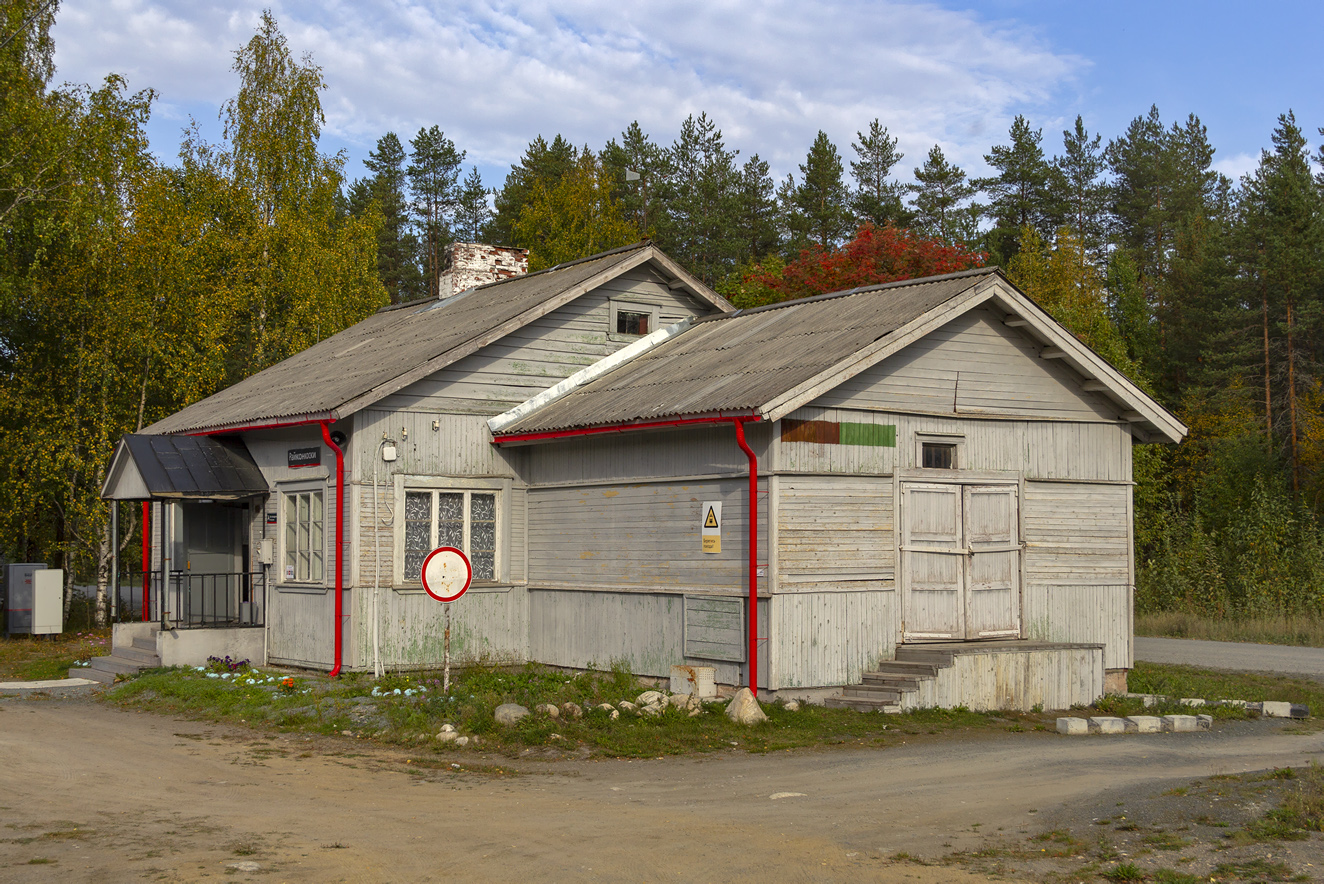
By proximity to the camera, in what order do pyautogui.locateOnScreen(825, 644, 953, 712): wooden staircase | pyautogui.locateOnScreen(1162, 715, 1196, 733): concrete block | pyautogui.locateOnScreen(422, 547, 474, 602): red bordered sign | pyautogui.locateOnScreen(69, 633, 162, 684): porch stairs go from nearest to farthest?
pyautogui.locateOnScreen(422, 547, 474, 602): red bordered sign → pyautogui.locateOnScreen(1162, 715, 1196, 733): concrete block → pyautogui.locateOnScreen(825, 644, 953, 712): wooden staircase → pyautogui.locateOnScreen(69, 633, 162, 684): porch stairs

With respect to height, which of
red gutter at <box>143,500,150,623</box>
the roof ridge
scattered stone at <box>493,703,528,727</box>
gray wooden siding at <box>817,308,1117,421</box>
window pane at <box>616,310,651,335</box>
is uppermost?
the roof ridge

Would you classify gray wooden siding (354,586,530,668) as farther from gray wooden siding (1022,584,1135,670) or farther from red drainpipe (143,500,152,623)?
gray wooden siding (1022,584,1135,670)

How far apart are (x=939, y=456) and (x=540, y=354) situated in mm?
5882

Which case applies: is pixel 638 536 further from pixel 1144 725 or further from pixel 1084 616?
pixel 1144 725

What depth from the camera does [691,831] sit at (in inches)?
339

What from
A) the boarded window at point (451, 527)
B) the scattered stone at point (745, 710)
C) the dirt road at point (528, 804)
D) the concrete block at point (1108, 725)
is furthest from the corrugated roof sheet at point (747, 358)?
the concrete block at point (1108, 725)

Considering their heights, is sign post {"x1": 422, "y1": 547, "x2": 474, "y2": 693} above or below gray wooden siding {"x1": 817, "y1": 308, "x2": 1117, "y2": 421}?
below

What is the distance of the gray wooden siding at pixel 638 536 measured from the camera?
14.5 m

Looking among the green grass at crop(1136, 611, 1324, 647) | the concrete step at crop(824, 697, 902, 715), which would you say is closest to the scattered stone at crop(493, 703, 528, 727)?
the concrete step at crop(824, 697, 902, 715)

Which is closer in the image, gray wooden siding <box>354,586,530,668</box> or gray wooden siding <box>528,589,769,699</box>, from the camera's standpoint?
gray wooden siding <box>528,589,769,699</box>

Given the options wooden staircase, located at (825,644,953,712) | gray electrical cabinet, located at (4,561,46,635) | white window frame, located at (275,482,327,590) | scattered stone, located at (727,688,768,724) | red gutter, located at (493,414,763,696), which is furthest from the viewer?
gray electrical cabinet, located at (4,561,46,635)

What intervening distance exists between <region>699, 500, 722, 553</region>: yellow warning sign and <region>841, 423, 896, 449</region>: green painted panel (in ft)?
5.42

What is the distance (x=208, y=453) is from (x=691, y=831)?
12.3m

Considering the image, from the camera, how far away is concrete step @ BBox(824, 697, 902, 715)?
13945 millimetres
